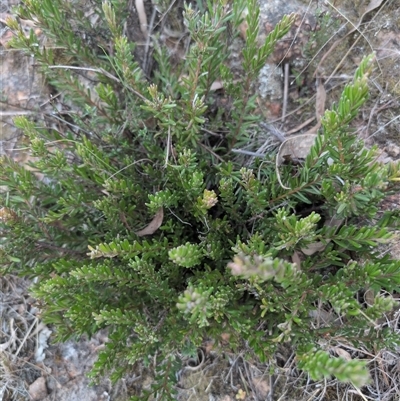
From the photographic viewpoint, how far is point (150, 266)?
85.2 inches

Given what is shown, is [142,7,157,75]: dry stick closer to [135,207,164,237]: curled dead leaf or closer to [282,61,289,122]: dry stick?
[282,61,289,122]: dry stick

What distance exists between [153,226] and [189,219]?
24 cm

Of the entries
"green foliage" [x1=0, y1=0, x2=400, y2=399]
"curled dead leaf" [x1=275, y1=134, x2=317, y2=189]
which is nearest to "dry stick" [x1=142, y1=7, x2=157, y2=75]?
"green foliage" [x1=0, y1=0, x2=400, y2=399]

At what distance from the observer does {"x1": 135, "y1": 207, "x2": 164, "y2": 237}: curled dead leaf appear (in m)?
2.45

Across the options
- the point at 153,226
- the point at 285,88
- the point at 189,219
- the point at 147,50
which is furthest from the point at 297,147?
the point at 147,50

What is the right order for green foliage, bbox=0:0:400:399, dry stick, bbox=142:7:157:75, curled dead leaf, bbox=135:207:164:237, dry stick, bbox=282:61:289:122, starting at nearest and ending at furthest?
1. green foliage, bbox=0:0:400:399
2. curled dead leaf, bbox=135:207:164:237
3. dry stick, bbox=282:61:289:122
4. dry stick, bbox=142:7:157:75

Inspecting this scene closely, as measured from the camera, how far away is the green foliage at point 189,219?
6.41 feet

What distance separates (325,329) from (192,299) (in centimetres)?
102

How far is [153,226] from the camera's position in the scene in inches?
98.0

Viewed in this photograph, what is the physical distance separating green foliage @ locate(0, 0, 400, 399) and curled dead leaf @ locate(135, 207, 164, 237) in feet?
0.03

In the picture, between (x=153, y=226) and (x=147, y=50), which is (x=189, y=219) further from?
(x=147, y=50)

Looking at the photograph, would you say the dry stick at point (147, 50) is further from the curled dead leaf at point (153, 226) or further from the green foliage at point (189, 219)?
the curled dead leaf at point (153, 226)

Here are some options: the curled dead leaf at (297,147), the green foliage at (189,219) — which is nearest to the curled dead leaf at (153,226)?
the green foliage at (189,219)

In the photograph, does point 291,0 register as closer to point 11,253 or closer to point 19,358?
point 11,253
